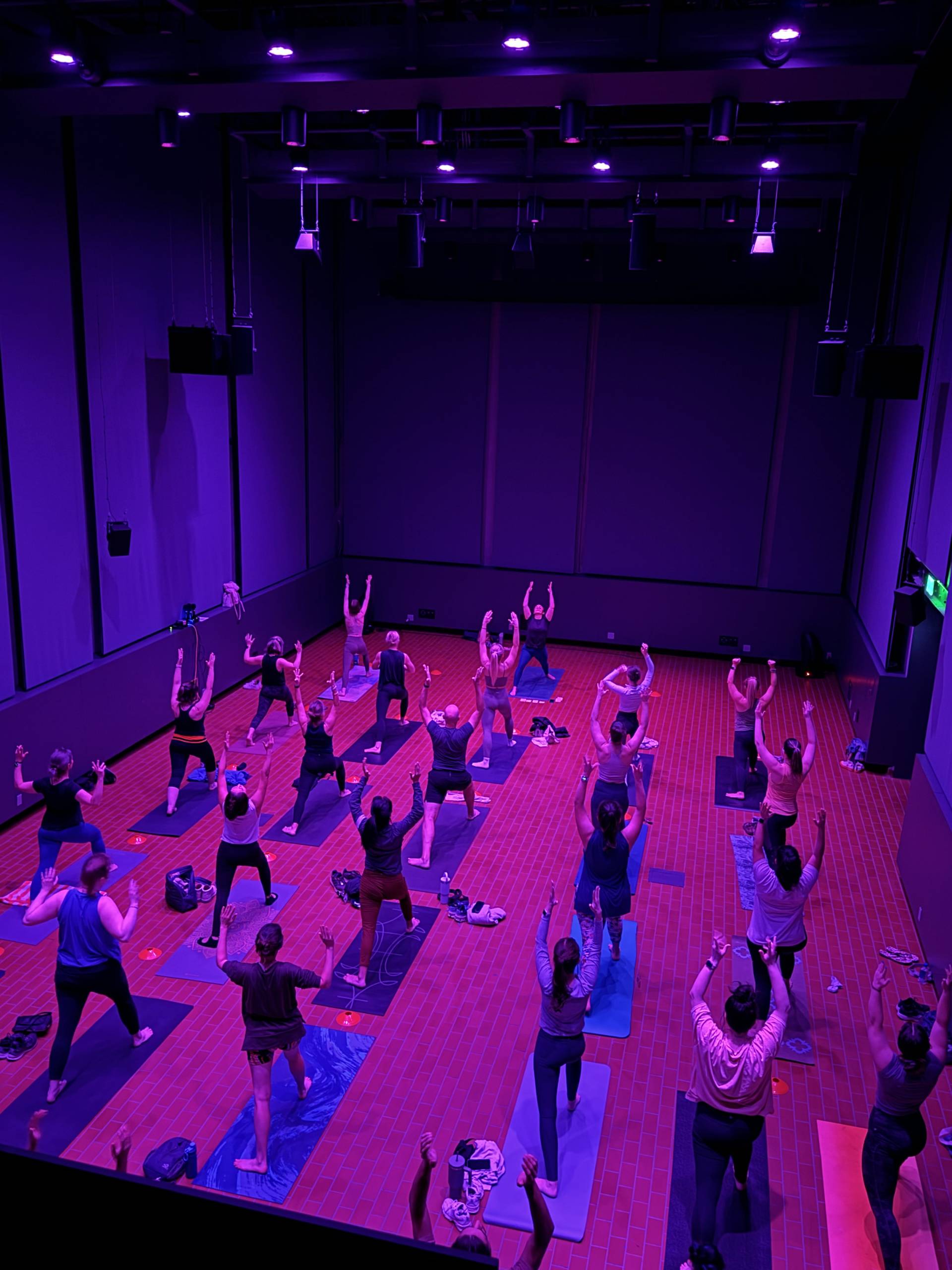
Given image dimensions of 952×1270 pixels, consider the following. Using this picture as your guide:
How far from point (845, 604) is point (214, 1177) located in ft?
39.0

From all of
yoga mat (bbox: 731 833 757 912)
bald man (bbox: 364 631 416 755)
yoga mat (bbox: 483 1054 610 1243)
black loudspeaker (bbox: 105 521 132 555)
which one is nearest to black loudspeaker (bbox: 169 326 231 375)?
black loudspeaker (bbox: 105 521 132 555)

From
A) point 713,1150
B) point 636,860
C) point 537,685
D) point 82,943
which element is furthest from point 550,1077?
point 537,685

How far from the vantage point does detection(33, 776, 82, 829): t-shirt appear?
705 centimetres

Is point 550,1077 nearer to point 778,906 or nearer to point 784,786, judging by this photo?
point 778,906

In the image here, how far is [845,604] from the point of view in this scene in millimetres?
14305

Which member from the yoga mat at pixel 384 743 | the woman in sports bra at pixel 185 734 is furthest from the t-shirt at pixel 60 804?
the yoga mat at pixel 384 743

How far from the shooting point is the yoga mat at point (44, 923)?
712 cm

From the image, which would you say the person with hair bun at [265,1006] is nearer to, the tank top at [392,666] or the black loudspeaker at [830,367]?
the tank top at [392,666]

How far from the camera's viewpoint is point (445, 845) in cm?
878

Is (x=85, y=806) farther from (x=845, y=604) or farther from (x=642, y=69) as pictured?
(x=845, y=604)

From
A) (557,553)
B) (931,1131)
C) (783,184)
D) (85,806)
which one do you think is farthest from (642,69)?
(557,553)

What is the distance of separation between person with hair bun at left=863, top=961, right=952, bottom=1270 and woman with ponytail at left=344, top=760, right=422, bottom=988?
119 inches

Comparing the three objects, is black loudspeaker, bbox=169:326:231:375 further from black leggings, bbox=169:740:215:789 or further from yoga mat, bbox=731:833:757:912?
yoga mat, bbox=731:833:757:912

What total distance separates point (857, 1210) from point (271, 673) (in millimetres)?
7308
